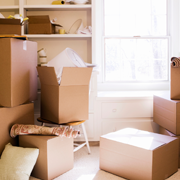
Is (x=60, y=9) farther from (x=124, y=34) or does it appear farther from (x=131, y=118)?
(x=131, y=118)

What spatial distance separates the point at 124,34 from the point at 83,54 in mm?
635

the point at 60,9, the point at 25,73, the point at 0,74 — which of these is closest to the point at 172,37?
the point at 60,9

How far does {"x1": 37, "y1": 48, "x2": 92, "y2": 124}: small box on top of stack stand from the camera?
1906 millimetres

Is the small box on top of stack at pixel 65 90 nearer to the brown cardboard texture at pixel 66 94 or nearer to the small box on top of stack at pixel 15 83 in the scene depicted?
the brown cardboard texture at pixel 66 94

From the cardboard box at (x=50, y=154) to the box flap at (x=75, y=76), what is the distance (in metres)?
0.47

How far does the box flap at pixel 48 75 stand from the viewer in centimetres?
188

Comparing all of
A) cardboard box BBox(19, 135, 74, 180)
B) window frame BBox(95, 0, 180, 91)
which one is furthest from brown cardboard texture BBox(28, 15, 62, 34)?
cardboard box BBox(19, 135, 74, 180)

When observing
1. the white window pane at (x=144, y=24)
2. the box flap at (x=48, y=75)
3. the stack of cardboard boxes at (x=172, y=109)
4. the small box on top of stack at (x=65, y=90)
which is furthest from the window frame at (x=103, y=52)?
the box flap at (x=48, y=75)

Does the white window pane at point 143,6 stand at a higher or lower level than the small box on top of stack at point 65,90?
higher

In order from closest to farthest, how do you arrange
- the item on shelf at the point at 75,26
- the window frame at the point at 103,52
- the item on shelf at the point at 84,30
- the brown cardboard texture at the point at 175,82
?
1. the brown cardboard texture at the point at 175,82
2. the item on shelf at the point at 84,30
3. the item on shelf at the point at 75,26
4. the window frame at the point at 103,52

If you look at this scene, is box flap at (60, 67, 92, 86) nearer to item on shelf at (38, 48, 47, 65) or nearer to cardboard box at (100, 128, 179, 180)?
cardboard box at (100, 128, 179, 180)

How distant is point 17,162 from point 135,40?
7.05ft

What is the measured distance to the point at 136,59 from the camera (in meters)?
3.05

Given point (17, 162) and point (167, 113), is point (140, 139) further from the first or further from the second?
point (17, 162)
